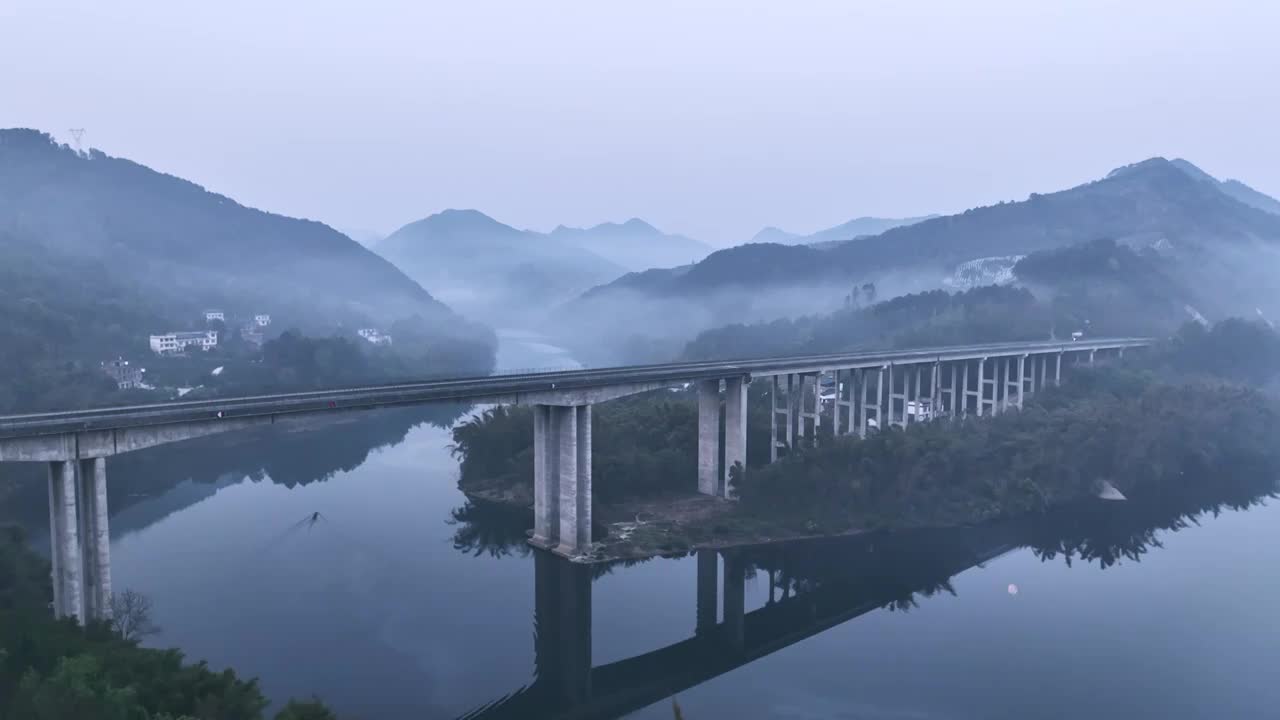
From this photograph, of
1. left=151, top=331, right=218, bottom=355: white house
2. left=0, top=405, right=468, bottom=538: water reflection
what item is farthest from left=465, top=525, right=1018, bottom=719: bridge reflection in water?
left=151, top=331, right=218, bottom=355: white house

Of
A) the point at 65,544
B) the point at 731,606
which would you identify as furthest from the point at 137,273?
the point at 731,606

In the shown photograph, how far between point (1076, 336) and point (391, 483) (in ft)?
217

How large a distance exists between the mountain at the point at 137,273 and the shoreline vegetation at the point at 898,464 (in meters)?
37.8

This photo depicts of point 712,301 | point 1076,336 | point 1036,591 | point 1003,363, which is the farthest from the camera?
point 712,301

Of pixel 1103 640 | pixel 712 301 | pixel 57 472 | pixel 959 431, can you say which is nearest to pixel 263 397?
pixel 57 472

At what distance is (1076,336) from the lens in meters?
86.2

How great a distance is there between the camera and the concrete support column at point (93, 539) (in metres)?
26.5

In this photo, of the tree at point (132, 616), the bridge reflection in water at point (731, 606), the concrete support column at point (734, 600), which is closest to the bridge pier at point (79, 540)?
the tree at point (132, 616)

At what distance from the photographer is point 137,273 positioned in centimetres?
12769

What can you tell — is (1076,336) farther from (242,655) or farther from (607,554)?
(242,655)

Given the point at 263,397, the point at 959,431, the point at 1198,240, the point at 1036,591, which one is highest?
the point at 1198,240

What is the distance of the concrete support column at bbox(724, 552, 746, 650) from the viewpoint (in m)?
32.6

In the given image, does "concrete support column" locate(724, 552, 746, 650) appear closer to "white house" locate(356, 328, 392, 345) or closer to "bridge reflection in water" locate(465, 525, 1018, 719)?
"bridge reflection in water" locate(465, 525, 1018, 719)

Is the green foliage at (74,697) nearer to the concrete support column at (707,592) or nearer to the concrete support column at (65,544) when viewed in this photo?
the concrete support column at (65,544)
